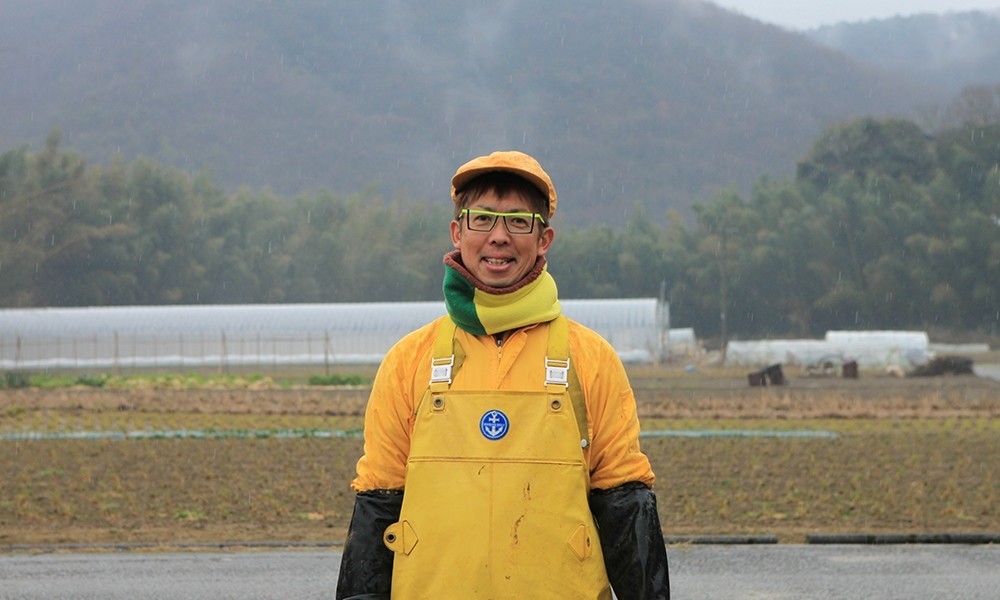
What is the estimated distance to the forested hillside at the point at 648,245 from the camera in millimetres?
68625

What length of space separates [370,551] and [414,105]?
7103 inches

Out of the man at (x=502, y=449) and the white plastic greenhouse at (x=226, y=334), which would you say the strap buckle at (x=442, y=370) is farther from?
the white plastic greenhouse at (x=226, y=334)

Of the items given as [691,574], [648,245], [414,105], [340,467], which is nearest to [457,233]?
[691,574]

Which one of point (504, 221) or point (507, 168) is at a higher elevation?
point (507, 168)

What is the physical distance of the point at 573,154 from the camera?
165 meters

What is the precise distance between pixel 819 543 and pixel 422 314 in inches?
1551

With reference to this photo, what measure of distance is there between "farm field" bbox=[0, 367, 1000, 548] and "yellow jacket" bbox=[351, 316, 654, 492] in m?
7.43

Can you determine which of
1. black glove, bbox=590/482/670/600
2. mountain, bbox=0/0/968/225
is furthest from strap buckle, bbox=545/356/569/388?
mountain, bbox=0/0/968/225

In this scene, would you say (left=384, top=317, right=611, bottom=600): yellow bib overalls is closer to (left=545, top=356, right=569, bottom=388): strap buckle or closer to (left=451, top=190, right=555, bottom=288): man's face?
(left=545, top=356, right=569, bottom=388): strap buckle

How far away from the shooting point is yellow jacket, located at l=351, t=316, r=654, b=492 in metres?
2.98

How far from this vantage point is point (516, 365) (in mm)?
2943

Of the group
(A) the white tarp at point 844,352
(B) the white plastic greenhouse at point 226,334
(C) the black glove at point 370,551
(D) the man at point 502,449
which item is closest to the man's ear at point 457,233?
(D) the man at point 502,449

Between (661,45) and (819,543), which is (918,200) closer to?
(819,543)

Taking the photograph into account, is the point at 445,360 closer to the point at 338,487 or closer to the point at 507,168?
the point at 507,168
